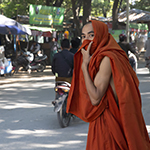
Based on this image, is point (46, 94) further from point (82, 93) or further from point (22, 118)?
point (82, 93)

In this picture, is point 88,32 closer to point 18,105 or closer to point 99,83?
point 99,83

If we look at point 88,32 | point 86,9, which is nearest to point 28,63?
point 86,9

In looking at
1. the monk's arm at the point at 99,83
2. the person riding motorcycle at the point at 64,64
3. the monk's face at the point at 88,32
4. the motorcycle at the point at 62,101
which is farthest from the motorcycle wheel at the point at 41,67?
the monk's arm at the point at 99,83

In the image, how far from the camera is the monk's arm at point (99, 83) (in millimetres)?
2287

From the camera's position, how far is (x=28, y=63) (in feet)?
49.9

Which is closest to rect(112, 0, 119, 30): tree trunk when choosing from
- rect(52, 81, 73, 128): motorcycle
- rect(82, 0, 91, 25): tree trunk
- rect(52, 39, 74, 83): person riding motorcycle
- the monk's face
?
rect(82, 0, 91, 25): tree trunk

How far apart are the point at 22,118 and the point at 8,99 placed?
2.39 m

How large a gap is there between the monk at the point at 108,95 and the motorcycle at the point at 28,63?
1251cm

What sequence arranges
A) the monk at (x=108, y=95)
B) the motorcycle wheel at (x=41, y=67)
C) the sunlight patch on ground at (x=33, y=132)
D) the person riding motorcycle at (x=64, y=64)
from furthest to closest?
the motorcycle wheel at (x=41, y=67) < the person riding motorcycle at (x=64, y=64) < the sunlight patch on ground at (x=33, y=132) < the monk at (x=108, y=95)

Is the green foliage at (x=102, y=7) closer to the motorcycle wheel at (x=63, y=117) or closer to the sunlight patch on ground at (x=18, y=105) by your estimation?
the sunlight patch on ground at (x=18, y=105)

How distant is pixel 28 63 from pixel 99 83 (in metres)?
13.2

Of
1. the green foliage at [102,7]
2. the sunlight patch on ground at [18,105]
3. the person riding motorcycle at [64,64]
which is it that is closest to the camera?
the person riding motorcycle at [64,64]

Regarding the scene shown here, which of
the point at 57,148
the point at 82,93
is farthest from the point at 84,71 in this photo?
the point at 57,148

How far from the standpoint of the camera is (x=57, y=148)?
4.64 metres
